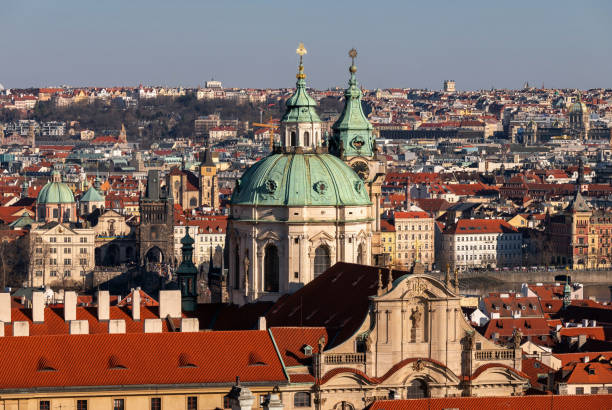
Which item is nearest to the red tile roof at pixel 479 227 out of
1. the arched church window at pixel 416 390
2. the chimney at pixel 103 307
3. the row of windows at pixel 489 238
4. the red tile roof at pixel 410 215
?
the row of windows at pixel 489 238

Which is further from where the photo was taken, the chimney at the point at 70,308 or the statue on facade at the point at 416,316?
the chimney at the point at 70,308

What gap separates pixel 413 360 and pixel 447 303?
5.15 ft

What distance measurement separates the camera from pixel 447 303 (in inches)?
1861

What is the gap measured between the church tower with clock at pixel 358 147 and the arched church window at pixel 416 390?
19.6 m

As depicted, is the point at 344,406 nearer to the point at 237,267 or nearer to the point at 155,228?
the point at 237,267

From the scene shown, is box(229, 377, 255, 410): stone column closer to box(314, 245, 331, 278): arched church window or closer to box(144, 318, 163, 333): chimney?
box(144, 318, 163, 333): chimney

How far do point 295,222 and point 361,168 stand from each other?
11.5 metres

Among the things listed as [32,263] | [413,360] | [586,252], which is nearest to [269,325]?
[413,360]

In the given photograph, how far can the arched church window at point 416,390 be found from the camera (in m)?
46.9

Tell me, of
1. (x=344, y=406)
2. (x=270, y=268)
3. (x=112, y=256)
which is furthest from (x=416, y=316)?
(x=112, y=256)

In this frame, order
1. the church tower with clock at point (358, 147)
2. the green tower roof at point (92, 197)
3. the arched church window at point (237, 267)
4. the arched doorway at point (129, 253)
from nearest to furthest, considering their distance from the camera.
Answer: the arched church window at point (237, 267)
the church tower with clock at point (358, 147)
the arched doorway at point (129, 253)
the green tower roof at point (92, 197)

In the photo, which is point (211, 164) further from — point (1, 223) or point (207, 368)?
point (207, 368)

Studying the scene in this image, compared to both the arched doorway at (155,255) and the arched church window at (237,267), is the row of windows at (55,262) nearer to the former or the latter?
the arched doorway at (155,255)

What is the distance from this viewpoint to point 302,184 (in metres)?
57.4
